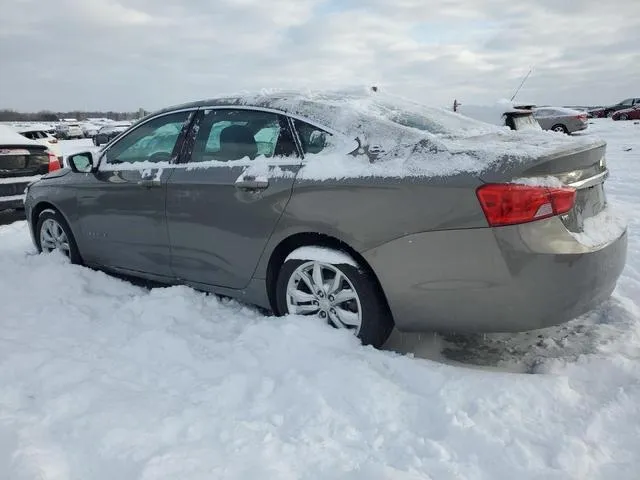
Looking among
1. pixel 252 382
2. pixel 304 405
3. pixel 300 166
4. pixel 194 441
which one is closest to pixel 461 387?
pixel 304 405

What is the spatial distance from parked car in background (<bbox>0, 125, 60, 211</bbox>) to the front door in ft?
8.91

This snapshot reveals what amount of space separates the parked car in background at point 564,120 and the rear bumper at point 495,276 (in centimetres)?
2038

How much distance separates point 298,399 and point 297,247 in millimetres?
965

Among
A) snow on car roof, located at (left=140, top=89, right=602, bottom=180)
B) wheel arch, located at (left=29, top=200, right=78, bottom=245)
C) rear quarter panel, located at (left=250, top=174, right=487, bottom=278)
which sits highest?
snow on car roof, located at (left=140, top=89, right=602, bottom=180)

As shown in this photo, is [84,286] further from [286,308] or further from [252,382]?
[252,382]

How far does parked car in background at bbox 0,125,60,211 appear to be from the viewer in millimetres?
6504

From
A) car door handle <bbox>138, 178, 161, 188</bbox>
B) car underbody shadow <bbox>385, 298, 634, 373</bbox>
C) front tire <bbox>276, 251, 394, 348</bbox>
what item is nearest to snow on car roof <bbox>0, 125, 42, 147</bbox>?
car door handle <bbox>138, 178, 161, 188</bbox>

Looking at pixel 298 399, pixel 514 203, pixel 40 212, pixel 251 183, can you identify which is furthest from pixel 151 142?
pixel 514 203

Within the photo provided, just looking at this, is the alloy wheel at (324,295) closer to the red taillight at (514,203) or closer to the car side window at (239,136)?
the car side window at (239,136)

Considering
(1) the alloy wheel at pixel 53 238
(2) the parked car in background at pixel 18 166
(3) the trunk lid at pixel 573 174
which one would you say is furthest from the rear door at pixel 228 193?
(2) the parked car in background at pixel 18 166

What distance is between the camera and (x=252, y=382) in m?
2.65

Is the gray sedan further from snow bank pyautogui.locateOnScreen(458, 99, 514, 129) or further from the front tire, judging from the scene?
snow bank pyautogui.locateOnScreen(458, 99, 514, 129)

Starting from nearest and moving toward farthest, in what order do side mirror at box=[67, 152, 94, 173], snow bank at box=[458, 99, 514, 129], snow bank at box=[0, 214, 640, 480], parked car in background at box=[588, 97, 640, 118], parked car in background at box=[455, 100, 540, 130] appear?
snow bank at box=[0, 214, 640, 480]
side mirror at box=[67, 152, 94, 173]
parked car in background at box=[455, 100, 540, 130]
snow bank at box=[458, 99, 514, 129]
parked car in background at box=[588, 97, 640, 118]

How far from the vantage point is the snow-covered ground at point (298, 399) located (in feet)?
6.81
